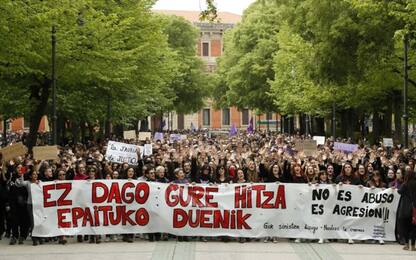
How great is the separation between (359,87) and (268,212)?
813 inches

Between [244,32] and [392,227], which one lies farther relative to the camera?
[244,32]

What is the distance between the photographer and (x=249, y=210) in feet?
49.5

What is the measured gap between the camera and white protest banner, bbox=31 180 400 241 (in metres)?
15.0

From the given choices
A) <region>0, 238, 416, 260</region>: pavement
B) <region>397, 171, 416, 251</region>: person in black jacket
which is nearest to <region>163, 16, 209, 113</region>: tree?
<region>0, 238, 416, 260</region>: pavement

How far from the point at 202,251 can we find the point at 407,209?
3.72 meters

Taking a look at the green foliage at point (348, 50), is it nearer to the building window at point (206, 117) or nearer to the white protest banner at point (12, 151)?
the white protest banner at point (12, 151)

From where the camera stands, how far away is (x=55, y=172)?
1567cm

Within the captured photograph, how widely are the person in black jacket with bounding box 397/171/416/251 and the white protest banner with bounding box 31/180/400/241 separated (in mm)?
552

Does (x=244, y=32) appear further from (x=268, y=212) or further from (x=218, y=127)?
(x=268, y=212)

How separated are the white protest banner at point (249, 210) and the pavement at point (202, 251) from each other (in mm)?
265

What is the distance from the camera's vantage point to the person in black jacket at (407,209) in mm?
14133

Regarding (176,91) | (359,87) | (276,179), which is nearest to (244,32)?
(176,91)

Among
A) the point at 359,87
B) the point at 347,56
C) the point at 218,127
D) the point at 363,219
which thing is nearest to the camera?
the point at 363,219

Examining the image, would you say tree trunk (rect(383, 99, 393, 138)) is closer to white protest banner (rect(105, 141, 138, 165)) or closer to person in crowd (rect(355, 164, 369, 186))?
white protest banner (rect(105, 141, 138, 165))
